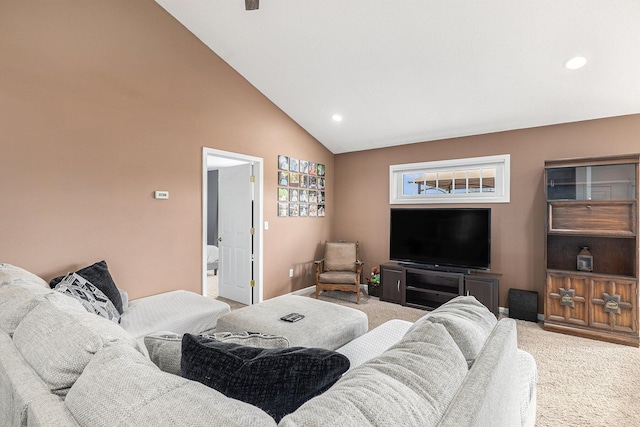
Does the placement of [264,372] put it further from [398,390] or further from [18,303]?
[18,303]

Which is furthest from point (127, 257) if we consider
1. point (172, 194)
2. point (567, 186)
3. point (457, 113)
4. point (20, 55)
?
point (567, 186)

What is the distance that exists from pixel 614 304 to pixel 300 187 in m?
4.01

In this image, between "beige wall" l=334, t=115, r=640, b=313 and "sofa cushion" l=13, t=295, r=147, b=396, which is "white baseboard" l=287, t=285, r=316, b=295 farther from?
"sofa cushion" l=13, t=295, r=147, b=396

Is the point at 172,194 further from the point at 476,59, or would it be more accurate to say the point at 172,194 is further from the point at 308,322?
the point at 476,59

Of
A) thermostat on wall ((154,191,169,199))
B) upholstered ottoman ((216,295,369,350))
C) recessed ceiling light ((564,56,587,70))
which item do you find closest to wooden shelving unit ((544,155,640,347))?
recessed ceiling light ((564,56,587,70))

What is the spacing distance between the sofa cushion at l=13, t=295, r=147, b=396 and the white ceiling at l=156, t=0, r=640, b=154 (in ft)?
9.89

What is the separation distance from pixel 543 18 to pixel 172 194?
3.82 m

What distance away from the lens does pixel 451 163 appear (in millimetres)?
4504

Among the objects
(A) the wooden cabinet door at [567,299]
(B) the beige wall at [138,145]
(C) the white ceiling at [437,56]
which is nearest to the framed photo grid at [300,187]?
(B) the beige wall at [138,145]

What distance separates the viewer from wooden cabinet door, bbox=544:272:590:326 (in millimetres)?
3324

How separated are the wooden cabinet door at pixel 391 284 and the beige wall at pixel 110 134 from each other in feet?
8.56

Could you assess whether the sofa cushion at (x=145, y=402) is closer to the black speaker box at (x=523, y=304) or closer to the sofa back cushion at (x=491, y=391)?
the sofa back cushion at (x=491, y=391)

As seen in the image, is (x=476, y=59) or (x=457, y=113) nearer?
(x=476, y=59)

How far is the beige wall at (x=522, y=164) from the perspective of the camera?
3.53 m
